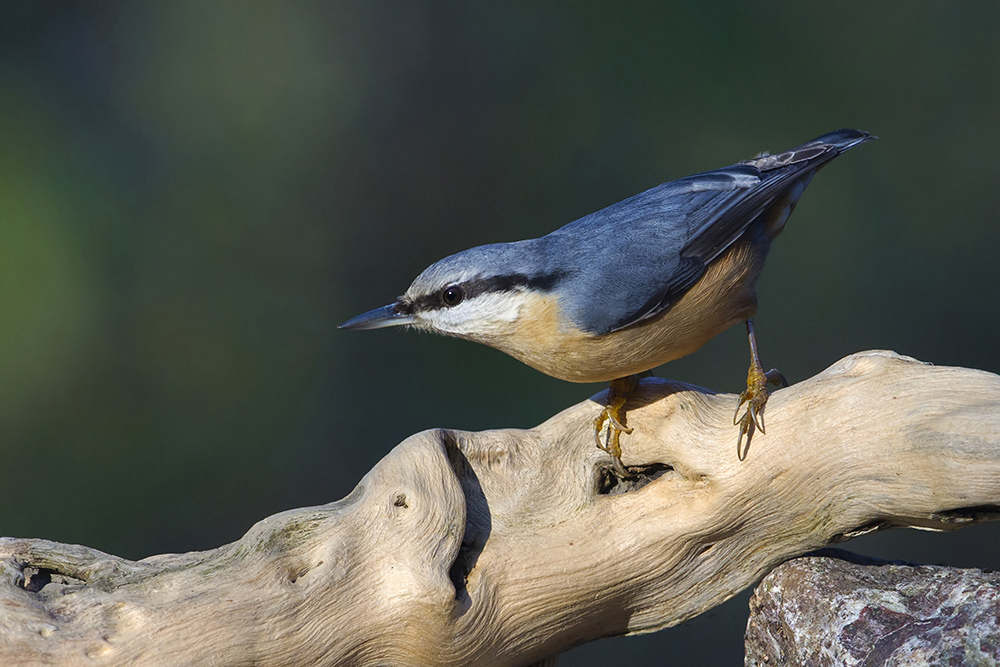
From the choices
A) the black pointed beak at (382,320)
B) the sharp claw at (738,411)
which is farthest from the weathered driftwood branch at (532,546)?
the black pointed beak at (382,320)

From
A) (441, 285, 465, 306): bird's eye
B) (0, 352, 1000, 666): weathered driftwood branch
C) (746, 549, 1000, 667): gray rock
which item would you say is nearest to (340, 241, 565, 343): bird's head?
(441, 285, 465, 306): bird's eye

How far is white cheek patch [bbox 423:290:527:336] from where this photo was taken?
4.79 feet

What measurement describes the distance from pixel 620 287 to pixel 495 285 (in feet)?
0.73

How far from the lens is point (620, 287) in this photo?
1.46 m

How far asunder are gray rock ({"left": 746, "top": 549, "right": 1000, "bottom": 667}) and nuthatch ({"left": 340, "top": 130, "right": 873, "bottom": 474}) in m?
0.29

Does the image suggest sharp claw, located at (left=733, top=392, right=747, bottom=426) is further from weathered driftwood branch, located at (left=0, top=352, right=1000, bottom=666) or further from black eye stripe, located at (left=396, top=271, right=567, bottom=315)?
black eye stripe, located at (left=396, top=271, right=567, bottom=315)

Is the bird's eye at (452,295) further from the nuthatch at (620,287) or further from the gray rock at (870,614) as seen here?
the gray rock at (870,614)

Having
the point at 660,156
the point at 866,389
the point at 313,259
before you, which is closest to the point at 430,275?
the point at 866,389

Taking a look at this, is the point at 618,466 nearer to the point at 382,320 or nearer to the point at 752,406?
the point at 752,406

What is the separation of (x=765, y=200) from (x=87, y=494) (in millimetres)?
2344

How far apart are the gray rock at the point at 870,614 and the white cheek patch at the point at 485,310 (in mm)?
703

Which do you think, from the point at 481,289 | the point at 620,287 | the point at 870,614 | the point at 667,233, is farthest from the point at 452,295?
the point at 870,614

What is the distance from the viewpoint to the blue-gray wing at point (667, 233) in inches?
57.1

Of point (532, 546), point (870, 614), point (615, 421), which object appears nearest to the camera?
point (870, 614)
